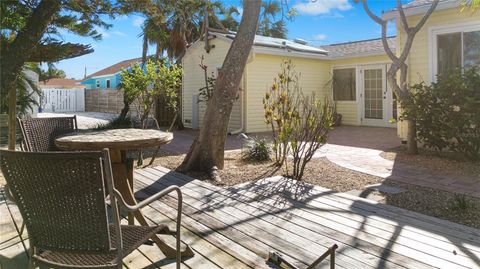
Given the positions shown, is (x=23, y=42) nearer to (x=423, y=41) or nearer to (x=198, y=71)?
(x=423, y=41)

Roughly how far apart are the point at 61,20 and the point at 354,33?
616 inches

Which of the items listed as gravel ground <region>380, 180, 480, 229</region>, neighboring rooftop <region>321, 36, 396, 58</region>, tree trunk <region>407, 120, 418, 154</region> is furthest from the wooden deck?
neighboring rooftop <region>321, 36, 396, 58</region>

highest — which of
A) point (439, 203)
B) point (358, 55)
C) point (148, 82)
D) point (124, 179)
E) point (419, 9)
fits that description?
point (419, 9)

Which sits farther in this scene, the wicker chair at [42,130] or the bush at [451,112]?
the bush at [451,112]

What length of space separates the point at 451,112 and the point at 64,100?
27922mm

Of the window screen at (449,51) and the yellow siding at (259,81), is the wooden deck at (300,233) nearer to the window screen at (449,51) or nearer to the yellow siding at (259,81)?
the window screen at (449,51)

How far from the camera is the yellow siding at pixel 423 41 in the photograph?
768 cm

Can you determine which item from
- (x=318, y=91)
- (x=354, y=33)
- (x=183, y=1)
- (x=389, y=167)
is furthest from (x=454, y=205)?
(x=354, y=33)

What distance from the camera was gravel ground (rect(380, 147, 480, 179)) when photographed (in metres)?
5.79

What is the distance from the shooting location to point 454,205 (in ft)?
12.8

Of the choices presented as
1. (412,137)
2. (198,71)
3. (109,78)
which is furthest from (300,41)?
(109,78)

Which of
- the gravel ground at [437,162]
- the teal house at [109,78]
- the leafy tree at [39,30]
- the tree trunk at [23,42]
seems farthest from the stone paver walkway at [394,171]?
the teal house at [109,78]

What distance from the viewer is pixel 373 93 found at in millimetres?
13070

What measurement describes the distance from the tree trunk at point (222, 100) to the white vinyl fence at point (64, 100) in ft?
83.6
